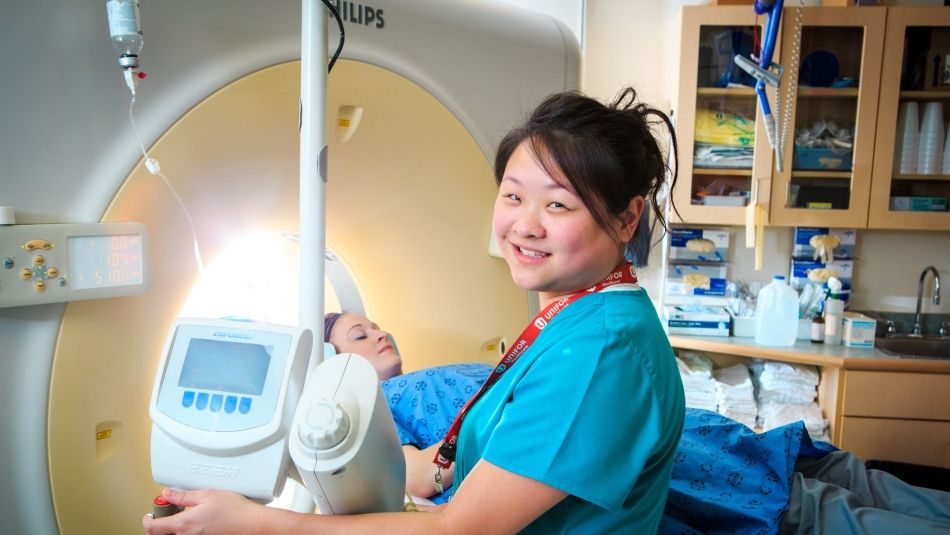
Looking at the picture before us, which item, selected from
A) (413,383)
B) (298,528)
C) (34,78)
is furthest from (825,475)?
(34,78)

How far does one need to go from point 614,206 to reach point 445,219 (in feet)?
2.62

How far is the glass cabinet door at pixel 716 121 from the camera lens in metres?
2.86

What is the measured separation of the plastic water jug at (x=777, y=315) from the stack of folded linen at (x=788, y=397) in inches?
4.7

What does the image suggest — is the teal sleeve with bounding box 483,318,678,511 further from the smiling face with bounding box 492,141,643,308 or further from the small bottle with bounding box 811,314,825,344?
the small bottle with bounding box 811,314,825,344

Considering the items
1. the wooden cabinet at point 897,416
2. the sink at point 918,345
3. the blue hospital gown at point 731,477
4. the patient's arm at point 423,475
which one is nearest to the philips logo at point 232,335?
the patient's arm at point 423,475

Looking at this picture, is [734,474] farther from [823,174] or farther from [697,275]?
[823,174]

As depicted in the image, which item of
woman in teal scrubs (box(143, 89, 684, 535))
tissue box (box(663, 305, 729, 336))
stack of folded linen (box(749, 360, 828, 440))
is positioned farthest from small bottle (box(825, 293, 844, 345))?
woman in teal scrubs (box(143, 89, 684, 535))

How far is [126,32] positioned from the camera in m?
0.95

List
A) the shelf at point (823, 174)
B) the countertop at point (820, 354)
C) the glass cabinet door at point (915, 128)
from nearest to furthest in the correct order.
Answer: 1. the countertop at point (820, 354)
2. the glass cabinet door at point (915, 128)
3. the shelf at point (823, 174)

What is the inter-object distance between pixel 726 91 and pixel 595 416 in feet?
8.36

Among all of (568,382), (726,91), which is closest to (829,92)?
(726,91)

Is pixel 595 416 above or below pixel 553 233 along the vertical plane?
below

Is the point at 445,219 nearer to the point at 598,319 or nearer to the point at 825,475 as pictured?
the point at 598,319

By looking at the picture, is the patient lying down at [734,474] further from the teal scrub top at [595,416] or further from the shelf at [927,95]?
the shelf at [927,95]
